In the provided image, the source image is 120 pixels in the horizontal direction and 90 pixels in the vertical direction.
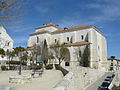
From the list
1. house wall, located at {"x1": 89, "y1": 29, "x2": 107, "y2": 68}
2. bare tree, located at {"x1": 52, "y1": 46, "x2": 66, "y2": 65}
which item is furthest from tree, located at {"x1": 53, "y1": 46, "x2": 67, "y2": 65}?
house wall, located at {"x1": 89, "y1": 29, "x2": 107, "y2": 68}

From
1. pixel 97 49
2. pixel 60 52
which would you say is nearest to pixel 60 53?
pixel 60 52

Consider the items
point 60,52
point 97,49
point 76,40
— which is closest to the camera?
point 60,52

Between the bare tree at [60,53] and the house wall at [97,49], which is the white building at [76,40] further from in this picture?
the bare tree at [60,53]

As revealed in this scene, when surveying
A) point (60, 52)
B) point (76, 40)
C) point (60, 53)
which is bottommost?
point (60, 53)

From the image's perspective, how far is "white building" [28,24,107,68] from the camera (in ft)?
146

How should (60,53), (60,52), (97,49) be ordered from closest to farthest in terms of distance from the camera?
(60,53)
(60,52)
(97,49)

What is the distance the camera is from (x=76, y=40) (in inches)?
1967

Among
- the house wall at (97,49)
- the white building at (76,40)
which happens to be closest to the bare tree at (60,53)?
the white building at (76,40)

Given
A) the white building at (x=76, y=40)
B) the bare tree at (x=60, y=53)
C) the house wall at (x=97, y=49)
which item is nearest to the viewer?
the bare tree at (x=60, y=53)

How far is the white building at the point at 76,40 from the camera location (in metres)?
44.5

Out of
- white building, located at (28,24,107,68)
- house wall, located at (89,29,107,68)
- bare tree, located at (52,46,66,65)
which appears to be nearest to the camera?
bare tree, located at (52,46,66,65)

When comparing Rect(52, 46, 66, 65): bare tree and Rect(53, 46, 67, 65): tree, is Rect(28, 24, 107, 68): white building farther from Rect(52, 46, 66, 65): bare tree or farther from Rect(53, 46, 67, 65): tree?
Rect(52, 46, 66, 65): bare tree

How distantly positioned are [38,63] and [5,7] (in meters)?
37.3

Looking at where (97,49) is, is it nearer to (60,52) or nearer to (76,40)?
(76,40)
